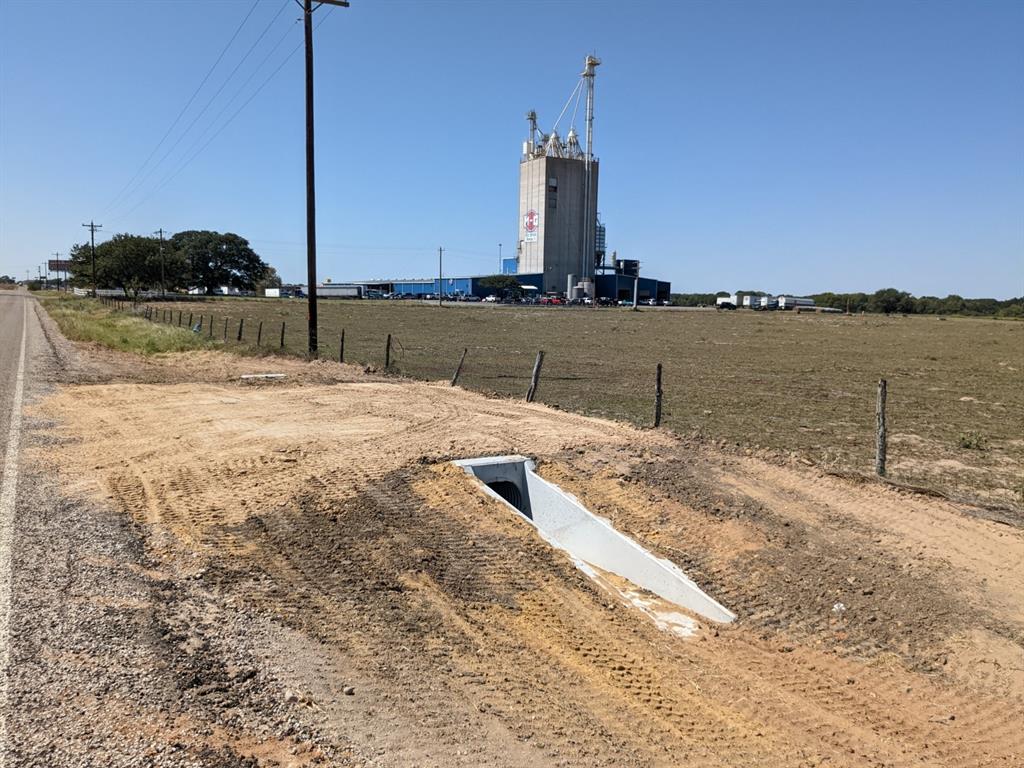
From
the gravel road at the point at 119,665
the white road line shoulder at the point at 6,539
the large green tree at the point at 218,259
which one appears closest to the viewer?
the gravel road at the point at 119,665

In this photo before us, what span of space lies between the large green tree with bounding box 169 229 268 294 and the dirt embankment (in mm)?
119810

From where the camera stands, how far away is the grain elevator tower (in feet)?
403

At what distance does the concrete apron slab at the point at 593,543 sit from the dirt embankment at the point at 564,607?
0.22m

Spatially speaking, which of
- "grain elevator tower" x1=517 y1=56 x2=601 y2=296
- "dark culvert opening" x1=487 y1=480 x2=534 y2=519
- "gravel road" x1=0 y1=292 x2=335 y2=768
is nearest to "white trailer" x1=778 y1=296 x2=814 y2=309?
"grain elevator tower" x1=517 y1=56 x2=601 y2=296

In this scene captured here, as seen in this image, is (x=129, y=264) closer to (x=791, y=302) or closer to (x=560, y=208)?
(x=560, y=208)

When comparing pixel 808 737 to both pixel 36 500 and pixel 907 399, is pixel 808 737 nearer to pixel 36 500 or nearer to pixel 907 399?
pixel 36 500

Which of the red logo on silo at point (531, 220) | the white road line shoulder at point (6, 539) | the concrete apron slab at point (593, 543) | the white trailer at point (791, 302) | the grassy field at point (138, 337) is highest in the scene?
the red logo on silo at point (531, 220)

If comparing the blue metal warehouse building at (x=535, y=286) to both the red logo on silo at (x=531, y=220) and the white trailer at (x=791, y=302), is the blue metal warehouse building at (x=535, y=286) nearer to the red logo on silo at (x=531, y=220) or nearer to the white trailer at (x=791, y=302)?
the red logo on silo at (x=531, y=220)

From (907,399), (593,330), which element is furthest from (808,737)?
(593,330)

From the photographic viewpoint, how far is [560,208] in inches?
4909

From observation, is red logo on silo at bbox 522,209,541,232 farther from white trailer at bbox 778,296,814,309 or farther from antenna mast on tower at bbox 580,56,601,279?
white trailer at bbox 778,296,814,309

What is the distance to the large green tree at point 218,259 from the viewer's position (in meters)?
120

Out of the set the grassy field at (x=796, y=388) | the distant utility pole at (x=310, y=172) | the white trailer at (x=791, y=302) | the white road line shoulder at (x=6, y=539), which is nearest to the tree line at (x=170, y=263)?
the grassy field at (x=796, y=388)

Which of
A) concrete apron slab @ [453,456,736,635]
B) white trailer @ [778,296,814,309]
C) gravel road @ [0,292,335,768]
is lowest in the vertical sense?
concrete apron slab @ [453,456,736,635]
